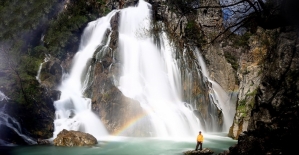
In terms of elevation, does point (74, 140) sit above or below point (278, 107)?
below

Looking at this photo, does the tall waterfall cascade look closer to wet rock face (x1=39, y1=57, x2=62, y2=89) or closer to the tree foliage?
wet rock face (x1=39, y1=57, x2=62, y2=89)

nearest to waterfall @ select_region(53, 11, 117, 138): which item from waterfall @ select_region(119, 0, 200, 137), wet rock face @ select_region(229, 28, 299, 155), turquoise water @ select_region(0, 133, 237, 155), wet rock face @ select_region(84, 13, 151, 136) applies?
wet rock face @ select_region(84, 13, 151, 136)

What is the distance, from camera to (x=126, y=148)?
16297mm

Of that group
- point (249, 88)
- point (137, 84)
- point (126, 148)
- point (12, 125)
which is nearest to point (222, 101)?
point (137, 84)

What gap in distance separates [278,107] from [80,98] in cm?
1935

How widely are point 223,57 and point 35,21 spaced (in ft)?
84.5

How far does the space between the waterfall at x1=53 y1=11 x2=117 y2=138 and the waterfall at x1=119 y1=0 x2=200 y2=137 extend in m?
3.01

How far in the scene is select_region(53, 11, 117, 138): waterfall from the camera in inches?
→ 798

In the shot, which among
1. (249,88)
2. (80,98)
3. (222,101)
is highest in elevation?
(222,101)

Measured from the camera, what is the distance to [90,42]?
31.6 metres

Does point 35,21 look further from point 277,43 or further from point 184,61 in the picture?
point 277,43

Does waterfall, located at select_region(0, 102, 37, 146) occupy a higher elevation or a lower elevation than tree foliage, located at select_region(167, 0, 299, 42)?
lower

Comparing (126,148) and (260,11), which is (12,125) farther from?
(260,11)

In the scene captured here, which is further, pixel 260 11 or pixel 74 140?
pixel 74 140
